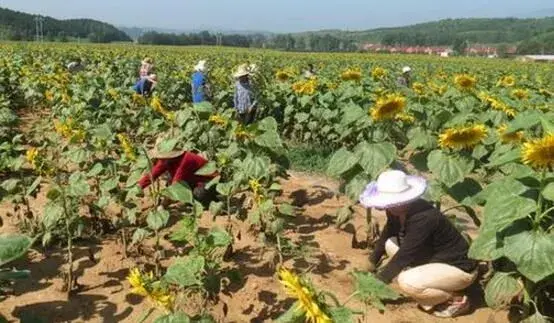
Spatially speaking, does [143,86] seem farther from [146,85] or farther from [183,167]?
[183,167]

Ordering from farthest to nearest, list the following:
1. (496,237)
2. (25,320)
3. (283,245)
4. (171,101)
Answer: (171,101), (283,245), (496,237), (25,320)

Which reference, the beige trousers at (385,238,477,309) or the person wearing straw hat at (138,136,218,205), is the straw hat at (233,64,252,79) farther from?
the beige trousers at (385,238,477,309)

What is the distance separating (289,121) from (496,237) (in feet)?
21.3

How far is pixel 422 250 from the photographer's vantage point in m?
3.75

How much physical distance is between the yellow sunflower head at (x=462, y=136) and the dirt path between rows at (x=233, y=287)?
104 cm

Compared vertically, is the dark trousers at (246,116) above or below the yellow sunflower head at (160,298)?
above

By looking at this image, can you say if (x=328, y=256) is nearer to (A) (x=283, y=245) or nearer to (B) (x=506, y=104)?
(A) (x=283, y=245)

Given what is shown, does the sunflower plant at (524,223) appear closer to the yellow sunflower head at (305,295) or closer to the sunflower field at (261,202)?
the sunflower field at (261,202)

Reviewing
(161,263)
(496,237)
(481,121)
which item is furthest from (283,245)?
(481,121)

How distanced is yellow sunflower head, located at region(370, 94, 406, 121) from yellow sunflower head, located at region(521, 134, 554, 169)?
1.22 m

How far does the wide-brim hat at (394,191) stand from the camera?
349cm

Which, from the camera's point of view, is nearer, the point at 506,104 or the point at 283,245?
the point at 283,245

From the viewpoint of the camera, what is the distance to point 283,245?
→ 4.20 metres

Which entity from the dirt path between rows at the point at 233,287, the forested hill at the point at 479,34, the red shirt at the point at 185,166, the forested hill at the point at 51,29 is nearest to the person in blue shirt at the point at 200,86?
the red shirt at the point at 185,166
